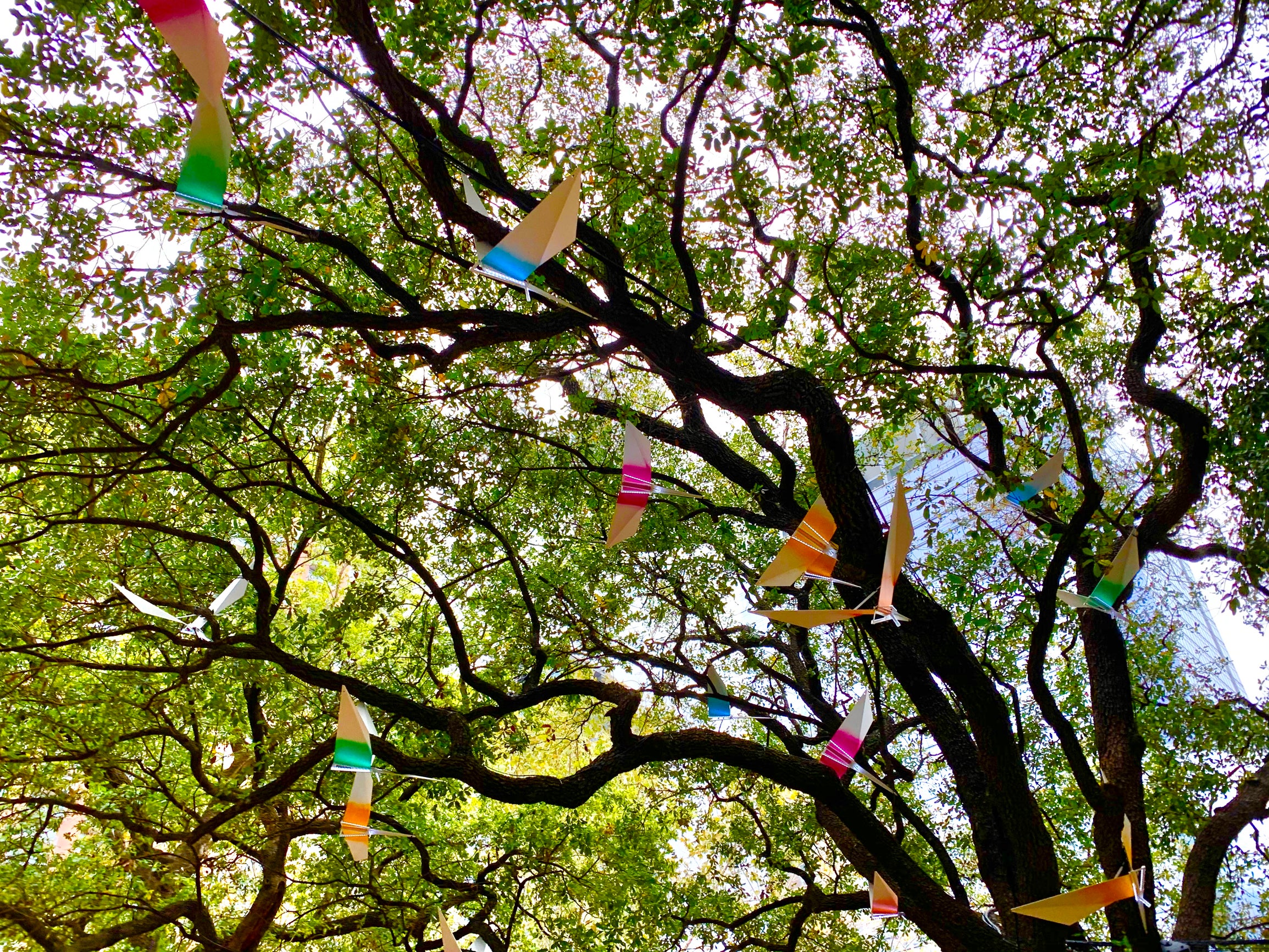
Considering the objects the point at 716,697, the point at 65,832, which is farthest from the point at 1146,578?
the point at 65,832

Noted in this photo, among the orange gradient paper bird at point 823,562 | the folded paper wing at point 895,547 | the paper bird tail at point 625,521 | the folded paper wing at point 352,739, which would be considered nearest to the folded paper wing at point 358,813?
the folded paper wing at point 352,739

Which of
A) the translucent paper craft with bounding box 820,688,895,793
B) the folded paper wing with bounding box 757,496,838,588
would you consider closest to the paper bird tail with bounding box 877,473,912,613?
the folded paper wing with bounding box 757,496,838,588

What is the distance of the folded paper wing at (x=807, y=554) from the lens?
146 inches

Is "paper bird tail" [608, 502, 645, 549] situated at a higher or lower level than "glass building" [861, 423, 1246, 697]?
lower

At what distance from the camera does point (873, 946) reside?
25.2 ft

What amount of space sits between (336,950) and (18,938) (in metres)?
2.94

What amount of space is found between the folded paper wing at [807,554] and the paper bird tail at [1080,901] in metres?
1.63

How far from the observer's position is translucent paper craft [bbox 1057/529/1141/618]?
420 cm

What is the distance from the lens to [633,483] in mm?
4035

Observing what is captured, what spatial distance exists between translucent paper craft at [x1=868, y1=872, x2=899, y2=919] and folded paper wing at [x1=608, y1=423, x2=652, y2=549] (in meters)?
2.34

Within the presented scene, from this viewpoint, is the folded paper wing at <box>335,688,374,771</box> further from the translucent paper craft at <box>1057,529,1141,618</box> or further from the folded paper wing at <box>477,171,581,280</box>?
the translucent paper craft at <box>1057,529,1141,618</box>

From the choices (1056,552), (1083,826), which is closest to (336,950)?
(1083,826)

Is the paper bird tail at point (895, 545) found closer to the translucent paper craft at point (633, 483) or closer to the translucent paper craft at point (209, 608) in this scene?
the translucent paper craft at point (633, 483)

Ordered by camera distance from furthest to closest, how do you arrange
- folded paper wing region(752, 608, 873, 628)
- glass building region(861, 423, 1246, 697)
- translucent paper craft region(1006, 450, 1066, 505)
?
glass building region(861, 423, 1246, 697), translucent paper craft region(1006, 450, 1066, 505), folded paper wing region(752, 608, 873, 628)
